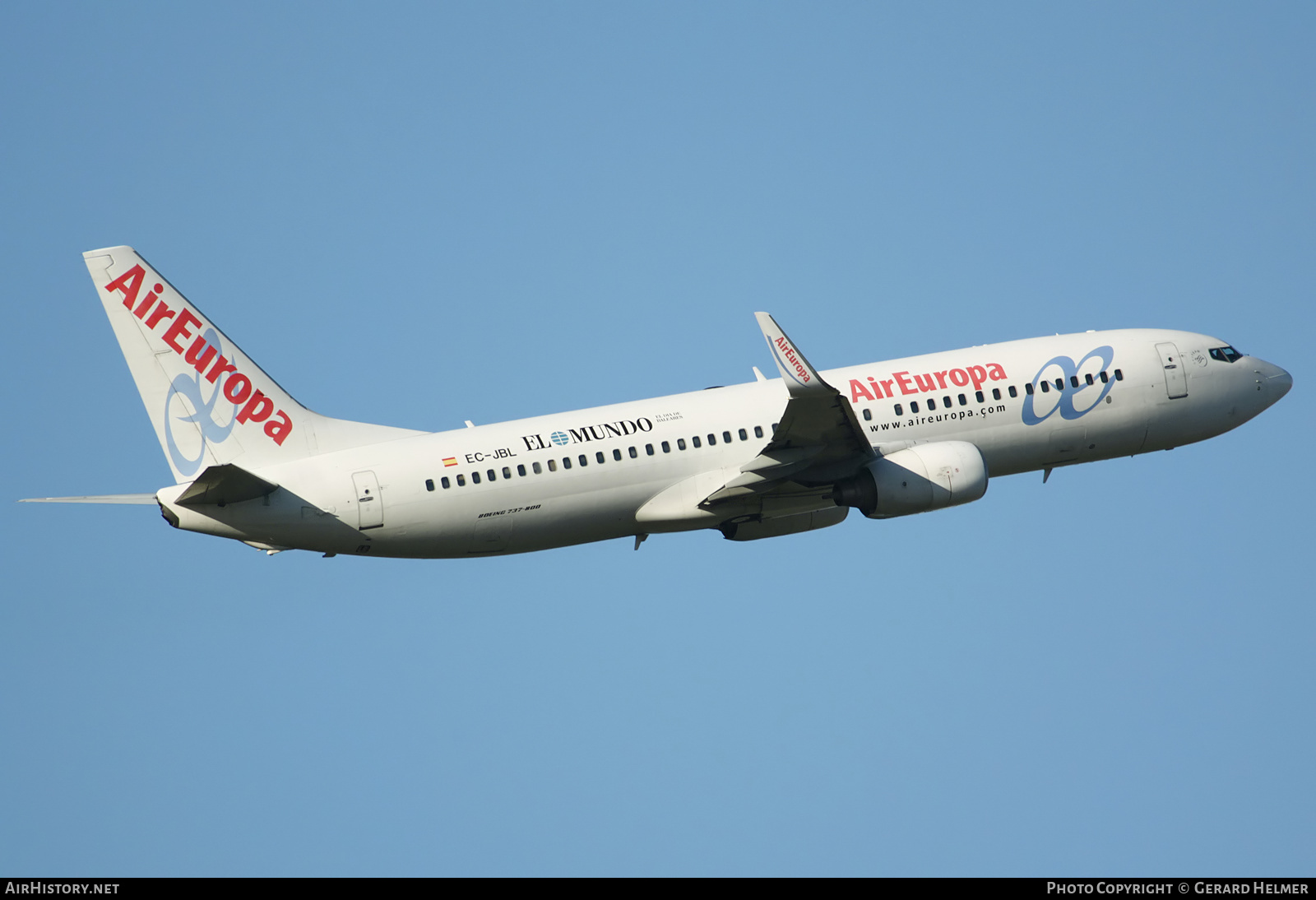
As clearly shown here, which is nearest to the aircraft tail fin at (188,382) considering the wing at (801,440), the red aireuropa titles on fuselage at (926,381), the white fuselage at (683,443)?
the white fuselage at (683,443)

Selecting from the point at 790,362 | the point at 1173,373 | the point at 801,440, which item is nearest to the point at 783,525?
the point at 801,440

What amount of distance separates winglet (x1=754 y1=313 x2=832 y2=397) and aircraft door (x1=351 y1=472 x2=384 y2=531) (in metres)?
10.7

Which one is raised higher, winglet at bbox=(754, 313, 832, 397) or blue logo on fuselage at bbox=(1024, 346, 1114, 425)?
blue logo on fuselage at bbox=(1024, 346, 1114, 425)

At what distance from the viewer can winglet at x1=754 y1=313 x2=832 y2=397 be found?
4041cm

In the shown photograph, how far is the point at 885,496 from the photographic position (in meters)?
43.3

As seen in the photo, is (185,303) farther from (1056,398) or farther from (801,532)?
(1056,398)

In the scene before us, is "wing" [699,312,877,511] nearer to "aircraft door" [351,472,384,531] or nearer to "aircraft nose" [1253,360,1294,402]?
"aircraft door" [351,472,384,531]

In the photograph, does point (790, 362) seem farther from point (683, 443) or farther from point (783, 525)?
point (783, 525)

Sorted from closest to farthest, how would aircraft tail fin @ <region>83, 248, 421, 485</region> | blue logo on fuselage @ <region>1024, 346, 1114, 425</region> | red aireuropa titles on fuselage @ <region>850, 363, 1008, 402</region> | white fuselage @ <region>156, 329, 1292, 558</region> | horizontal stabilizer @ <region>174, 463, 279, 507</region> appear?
horizontal stabilizer @ <region>174, 463, 279, 507</region>
white fuselage @ <region>156, 329, 1292, 558</region>
aircraft tail fin @ <region>83, 248, 421, 485</region>
red aireuropa titles on fuselage @ <region>850, 363, 1008, 402</region>
blue logo on fuselage @ <region>1024, 346, 1114, 425</region>

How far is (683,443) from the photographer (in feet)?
143

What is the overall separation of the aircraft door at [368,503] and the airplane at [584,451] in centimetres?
5

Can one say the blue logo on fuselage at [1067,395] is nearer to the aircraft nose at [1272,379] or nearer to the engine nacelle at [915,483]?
the engine nacelle at [915,483]

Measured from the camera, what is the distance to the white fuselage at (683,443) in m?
41.2

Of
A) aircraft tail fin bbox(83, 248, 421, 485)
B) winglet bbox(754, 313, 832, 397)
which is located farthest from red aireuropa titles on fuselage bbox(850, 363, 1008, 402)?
aircraft tail fin bbox(83, 248, 421, 485)
